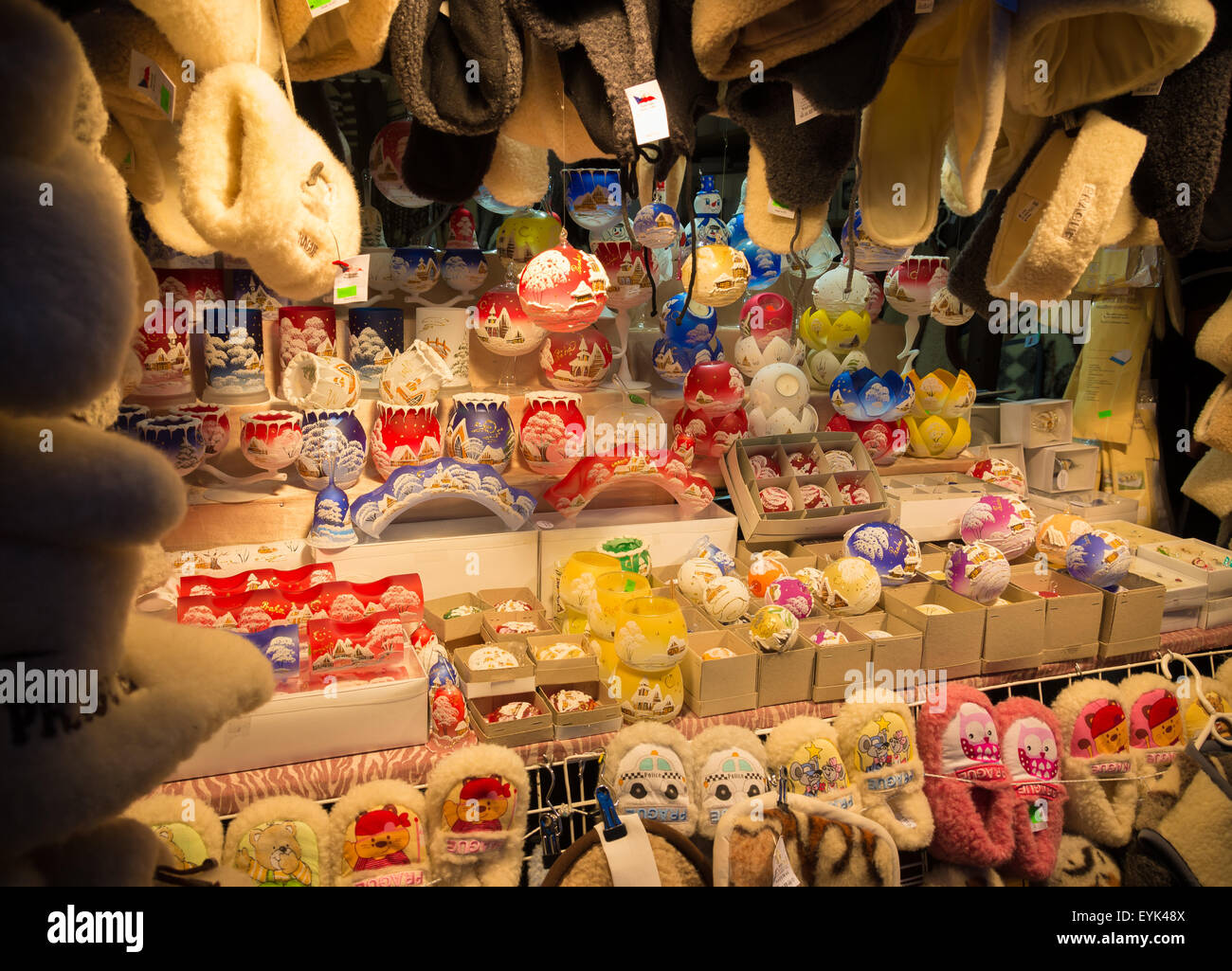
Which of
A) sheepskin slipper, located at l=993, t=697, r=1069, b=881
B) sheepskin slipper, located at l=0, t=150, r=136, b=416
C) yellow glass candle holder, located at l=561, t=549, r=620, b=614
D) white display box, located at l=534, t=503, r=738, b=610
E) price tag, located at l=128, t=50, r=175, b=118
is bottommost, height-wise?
sheepskin slipper, located at l=993, t=697, r=1069, b=881

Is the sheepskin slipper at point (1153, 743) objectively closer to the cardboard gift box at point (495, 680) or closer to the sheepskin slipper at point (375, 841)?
the cardboard gift box at point (495, 680)

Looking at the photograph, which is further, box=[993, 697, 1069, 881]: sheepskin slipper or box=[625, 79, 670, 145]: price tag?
box=[993, 697, 1069, 881]: sheepskin slipper

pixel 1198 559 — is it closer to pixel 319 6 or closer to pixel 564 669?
pixel 564 669

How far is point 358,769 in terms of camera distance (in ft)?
5.97

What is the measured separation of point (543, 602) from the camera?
2494 mm

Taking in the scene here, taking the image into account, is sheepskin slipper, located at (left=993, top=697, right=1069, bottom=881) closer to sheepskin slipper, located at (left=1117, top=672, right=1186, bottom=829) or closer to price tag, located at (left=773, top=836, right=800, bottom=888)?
→ sheepskin slipper, located at (left=1117, top=672, right=1186, bottom=829)

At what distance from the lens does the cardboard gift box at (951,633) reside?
2.28 meters

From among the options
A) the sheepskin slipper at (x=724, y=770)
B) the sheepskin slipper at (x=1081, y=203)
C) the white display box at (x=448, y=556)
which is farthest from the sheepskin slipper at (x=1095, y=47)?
the white display box at (x=448, y=556)

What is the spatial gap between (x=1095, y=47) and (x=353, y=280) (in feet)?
4.77

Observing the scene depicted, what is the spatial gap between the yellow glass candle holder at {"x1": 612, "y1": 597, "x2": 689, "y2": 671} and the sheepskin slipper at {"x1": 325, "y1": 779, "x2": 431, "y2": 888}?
592mm

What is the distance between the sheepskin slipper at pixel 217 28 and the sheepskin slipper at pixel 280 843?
1.19 m

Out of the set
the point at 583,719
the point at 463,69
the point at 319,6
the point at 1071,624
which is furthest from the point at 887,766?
the point at 319,6

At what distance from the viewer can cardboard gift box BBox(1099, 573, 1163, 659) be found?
2.47m

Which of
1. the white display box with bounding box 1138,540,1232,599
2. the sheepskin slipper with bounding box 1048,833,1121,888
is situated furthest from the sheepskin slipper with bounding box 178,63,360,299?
the white display box with bounding box 1138,540,1232,599
